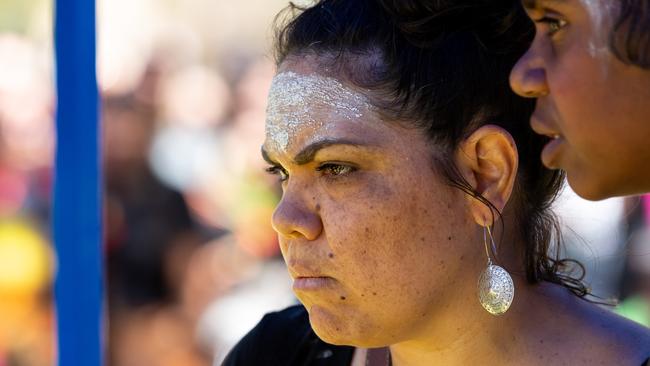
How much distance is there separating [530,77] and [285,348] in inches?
33.3

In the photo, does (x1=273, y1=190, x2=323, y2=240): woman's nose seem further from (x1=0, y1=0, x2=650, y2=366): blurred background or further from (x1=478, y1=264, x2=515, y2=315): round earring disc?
(x1=0, y1=0, x2=650, y2=366): blurred background

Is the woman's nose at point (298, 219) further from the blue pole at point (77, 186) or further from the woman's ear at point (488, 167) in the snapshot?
the blue pole at point (77, 186)

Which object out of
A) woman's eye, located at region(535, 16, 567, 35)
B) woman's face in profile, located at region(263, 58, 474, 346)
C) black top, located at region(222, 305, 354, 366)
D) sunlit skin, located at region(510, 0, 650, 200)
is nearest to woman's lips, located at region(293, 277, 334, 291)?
woman's face in profile, located at region(263, 58, 474, 346)

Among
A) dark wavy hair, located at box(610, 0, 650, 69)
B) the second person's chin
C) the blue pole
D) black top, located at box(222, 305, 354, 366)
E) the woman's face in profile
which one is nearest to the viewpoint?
dark wavy hair, located at box(610, 0, 650, 69)

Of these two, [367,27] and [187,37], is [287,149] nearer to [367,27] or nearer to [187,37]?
[367,27]

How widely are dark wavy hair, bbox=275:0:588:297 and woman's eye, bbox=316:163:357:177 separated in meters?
0.11

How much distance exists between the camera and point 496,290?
1742 millimetres

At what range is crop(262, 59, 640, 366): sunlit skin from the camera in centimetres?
170

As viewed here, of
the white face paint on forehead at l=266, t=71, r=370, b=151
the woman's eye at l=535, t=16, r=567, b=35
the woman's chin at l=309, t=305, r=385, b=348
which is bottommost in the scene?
the woman's chin at l=309, t=305, r=385, b=348

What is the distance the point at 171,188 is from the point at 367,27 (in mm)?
2281

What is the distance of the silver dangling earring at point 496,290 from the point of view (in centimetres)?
174

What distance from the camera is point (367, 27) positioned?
5.77 feet

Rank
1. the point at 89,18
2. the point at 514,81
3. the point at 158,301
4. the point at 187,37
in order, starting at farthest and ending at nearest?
the point at 187,37 < the point at 158,301 < the point at 89,18 < the point at 514,81

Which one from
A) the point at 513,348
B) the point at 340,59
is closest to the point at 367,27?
the point at 340,59
